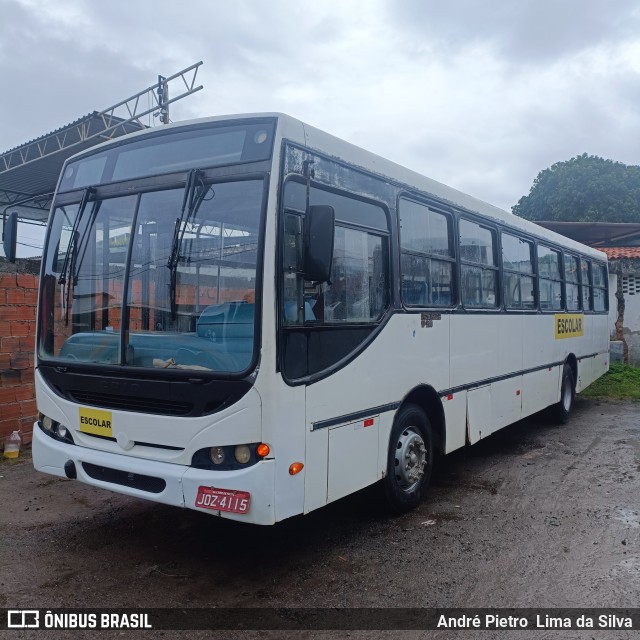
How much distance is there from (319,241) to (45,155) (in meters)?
16.5

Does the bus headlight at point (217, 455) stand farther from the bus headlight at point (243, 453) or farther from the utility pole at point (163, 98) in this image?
the utility pole at point (163, 98)

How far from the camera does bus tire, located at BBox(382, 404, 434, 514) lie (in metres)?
4.97

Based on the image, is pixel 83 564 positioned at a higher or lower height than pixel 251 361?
lower

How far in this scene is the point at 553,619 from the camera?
3.56 m

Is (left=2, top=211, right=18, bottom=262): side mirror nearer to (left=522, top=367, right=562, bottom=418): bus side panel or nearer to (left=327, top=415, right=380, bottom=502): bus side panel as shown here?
(left=327, top=415, right=380, bottom=502): bus side panel

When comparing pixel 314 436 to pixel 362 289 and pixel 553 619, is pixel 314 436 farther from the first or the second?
pixel 553 619

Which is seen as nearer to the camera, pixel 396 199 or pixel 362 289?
pixel 362 289

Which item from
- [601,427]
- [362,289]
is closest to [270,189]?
[362,289]

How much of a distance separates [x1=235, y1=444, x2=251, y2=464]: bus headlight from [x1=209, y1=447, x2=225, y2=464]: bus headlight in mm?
104

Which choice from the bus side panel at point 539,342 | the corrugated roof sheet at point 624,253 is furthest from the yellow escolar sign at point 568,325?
the corrugated roof sheet at point 624,253

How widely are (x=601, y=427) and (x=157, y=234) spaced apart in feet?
25.6

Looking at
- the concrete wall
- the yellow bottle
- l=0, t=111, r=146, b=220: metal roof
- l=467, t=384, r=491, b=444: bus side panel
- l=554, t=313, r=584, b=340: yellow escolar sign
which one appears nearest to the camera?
l=467, t=384, r=491, b=444: bus side panel

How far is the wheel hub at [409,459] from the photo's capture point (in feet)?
16.7

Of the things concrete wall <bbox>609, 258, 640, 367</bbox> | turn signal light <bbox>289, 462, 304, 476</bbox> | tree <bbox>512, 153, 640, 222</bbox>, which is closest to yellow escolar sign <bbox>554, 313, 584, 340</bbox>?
turn signal light <bbox>289, 462, 304, 476</bbox>
